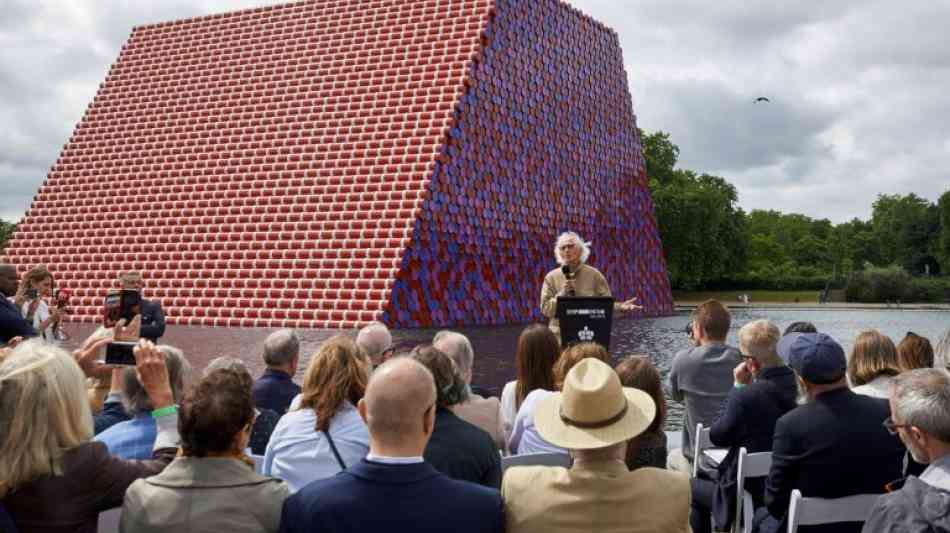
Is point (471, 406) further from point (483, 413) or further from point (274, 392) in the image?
point (274, 392)

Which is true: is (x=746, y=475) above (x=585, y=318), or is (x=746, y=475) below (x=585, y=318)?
below

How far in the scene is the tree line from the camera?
5472 centimetres

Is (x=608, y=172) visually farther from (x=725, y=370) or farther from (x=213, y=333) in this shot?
(x=725, y=370)

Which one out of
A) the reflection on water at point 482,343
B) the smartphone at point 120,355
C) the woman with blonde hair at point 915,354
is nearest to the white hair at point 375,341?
the smartphone at point 120,355

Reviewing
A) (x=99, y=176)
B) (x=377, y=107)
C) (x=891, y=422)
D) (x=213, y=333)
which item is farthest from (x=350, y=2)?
(x=891, y=422)

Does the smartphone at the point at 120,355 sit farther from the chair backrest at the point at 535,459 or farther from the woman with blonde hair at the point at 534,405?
the woman with blonde hair at the point at 534,405

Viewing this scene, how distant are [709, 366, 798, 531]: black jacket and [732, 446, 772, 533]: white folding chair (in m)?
0.04

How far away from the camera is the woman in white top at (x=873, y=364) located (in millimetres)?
4359

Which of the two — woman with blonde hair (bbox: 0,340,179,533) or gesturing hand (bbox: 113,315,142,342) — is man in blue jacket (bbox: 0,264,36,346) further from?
woman with blonde hair (bbox: 0,340,179,533)

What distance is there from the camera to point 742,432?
408 centimetres

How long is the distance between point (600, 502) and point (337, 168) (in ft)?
65.9

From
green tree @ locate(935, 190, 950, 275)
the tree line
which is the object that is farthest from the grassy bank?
green tree @ locate(935, 190, 950, 275)

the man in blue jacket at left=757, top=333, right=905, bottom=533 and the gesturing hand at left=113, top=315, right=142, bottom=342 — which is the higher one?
the gesturing hand at left=113, top=315, right=142, bottom=342

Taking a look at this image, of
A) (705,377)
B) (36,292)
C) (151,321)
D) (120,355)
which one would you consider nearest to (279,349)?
(120,355)
